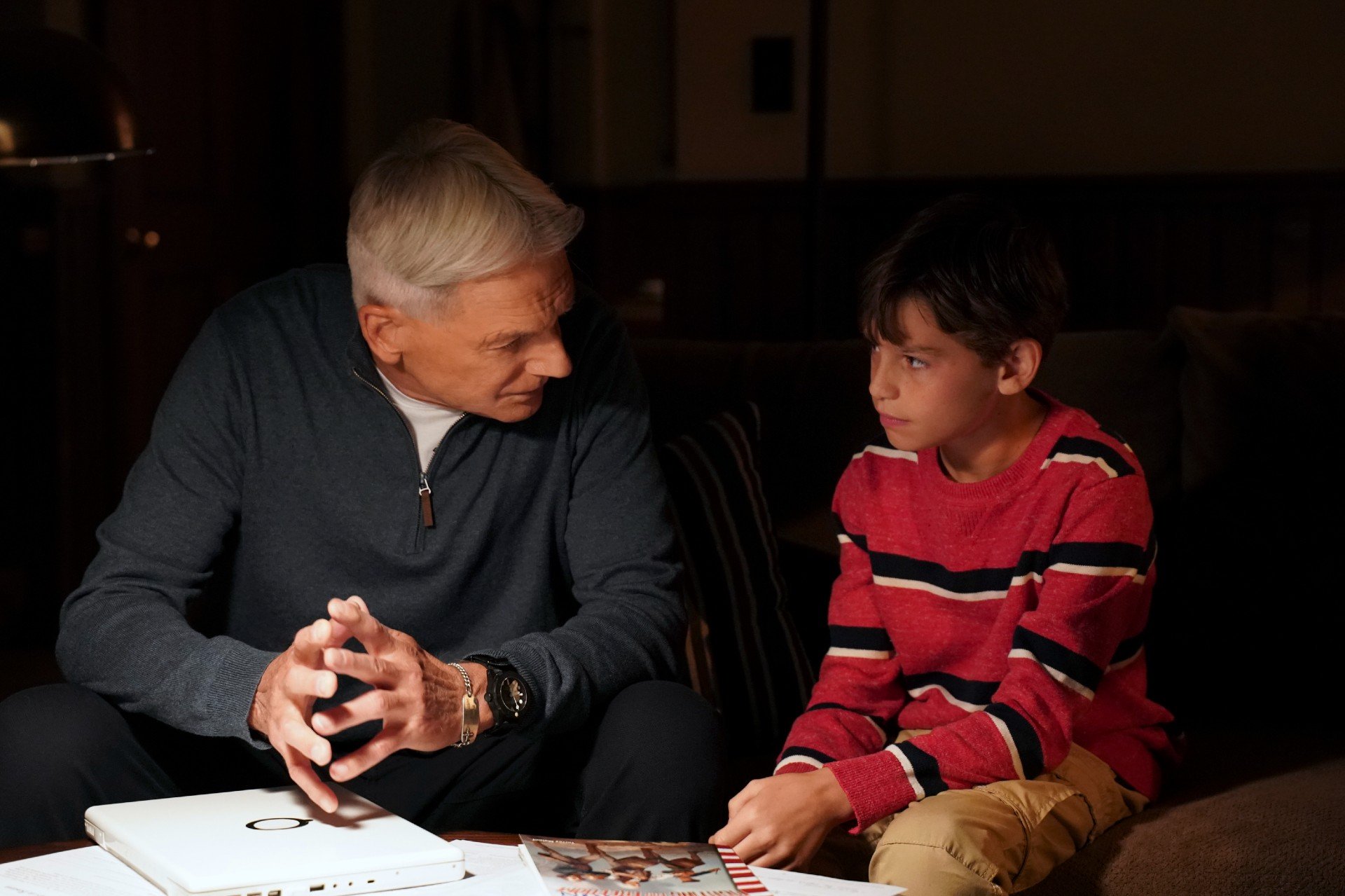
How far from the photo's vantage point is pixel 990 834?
1308 millimetres

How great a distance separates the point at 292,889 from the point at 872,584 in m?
0.81

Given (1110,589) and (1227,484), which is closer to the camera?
(1110,589)

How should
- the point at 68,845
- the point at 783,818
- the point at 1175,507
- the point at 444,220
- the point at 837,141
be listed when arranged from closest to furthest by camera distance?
the point at 68,845 → the point at 783,818 → the point at 444,220 → the point at 1175,507 → the point at 837,141

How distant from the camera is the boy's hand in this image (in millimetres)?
1265

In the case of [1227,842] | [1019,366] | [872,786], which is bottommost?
[1227,842]

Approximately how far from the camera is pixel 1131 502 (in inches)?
57.9

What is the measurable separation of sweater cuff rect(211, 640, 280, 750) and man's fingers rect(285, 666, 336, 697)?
9cm

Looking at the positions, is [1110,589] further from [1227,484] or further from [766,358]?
[766,358]

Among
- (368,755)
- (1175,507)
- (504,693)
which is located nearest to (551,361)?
(504,693)

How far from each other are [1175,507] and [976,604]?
0.63 meters

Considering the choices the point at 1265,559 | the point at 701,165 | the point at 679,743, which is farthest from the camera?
the point at 701,165

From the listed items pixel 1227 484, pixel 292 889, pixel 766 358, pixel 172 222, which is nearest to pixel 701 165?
pixel 172 222

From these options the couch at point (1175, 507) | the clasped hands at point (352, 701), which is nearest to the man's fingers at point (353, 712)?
the clasped hands at point (352, 701)

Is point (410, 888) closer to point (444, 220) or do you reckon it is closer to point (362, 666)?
point (362, 666)
